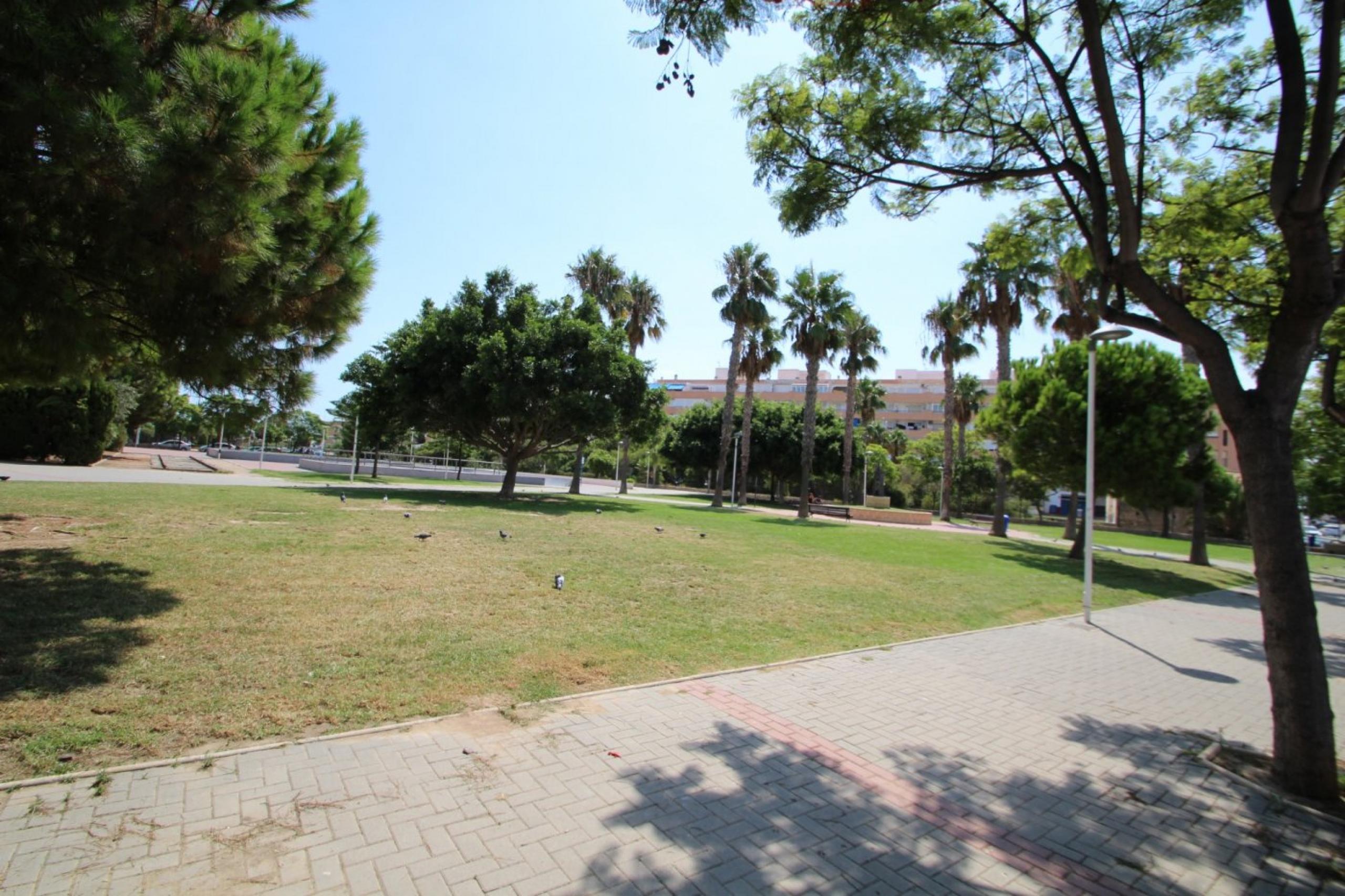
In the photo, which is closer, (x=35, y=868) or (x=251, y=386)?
(x=35, y=868)

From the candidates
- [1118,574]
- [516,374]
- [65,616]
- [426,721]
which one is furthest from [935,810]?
[516,374]

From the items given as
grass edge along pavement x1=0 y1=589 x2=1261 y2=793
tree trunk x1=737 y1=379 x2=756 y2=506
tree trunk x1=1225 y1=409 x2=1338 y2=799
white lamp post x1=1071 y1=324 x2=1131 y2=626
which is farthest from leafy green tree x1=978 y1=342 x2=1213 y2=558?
tree trunk x1=737 y1=379 x2=756 y2=506

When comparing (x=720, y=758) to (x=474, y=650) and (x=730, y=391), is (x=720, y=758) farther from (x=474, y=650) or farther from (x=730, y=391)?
(x=730, y=391)

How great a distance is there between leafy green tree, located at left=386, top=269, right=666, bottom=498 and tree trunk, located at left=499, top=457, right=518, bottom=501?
6 cm

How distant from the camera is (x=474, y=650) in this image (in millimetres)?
6191

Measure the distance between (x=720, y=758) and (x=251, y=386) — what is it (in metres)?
7.37

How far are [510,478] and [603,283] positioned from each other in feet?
44.5

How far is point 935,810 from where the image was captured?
3863mm

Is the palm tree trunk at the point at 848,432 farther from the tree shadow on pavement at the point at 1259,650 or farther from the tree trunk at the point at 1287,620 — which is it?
the tree trunk at the point at 1287,620

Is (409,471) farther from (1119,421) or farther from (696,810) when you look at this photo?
(696,810)

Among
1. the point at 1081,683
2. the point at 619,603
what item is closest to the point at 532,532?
the point at 619,603

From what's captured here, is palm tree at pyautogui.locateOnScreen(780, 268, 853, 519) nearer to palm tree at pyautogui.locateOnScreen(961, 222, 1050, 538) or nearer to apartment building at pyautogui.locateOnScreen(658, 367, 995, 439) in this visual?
palm tree at pyautogui.locateOnScreen(961, 222, 1050, 538)

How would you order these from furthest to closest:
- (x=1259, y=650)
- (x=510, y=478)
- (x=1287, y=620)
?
(x=510, y=478) < (x=1259, y=650) < (x=1287, y=620)

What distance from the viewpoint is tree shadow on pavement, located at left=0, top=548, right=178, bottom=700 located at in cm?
473
